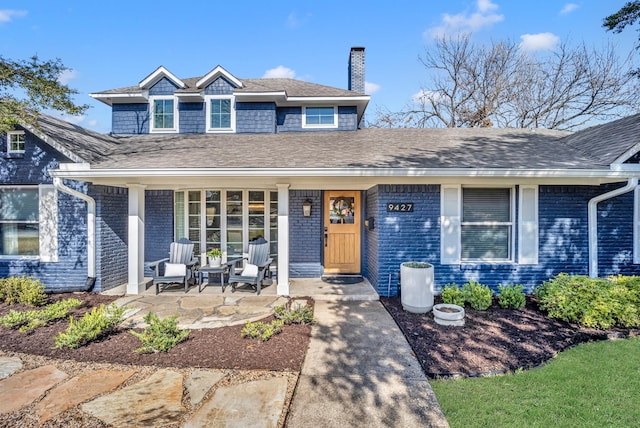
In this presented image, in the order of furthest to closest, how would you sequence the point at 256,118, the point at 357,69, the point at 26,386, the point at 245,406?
the point at 357,69 < the point at 256,118 < the point at 26,386 < the point at 245,406

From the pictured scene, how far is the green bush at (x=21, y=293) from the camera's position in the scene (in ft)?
18.5

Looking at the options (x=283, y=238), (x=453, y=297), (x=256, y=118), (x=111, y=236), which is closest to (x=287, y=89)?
(x=256, y=118)

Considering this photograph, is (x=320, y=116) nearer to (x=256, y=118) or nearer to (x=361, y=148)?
(x=256, y=118)

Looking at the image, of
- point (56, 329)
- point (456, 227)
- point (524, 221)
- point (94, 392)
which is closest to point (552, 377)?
point (456, 227)

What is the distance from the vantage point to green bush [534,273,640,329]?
15.3 feet

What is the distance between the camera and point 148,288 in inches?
273

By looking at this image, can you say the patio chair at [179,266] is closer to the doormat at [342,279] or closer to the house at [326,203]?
the house at [326,203]

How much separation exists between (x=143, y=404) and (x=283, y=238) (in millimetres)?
3953

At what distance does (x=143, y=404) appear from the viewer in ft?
9.25

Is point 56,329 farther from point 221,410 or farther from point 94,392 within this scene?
point 221,410

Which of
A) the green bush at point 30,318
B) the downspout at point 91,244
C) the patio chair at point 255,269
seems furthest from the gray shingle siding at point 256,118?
the green bush at point 30,318

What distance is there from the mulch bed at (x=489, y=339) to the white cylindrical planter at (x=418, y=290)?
6.2 inches

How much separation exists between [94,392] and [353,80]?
10413 millimetres

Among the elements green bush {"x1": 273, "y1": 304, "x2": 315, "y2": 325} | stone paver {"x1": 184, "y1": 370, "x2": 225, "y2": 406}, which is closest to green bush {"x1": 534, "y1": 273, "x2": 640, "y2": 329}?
green bush {"x1": 273, "y1": 304, "x2": 315, "y2": 325}
